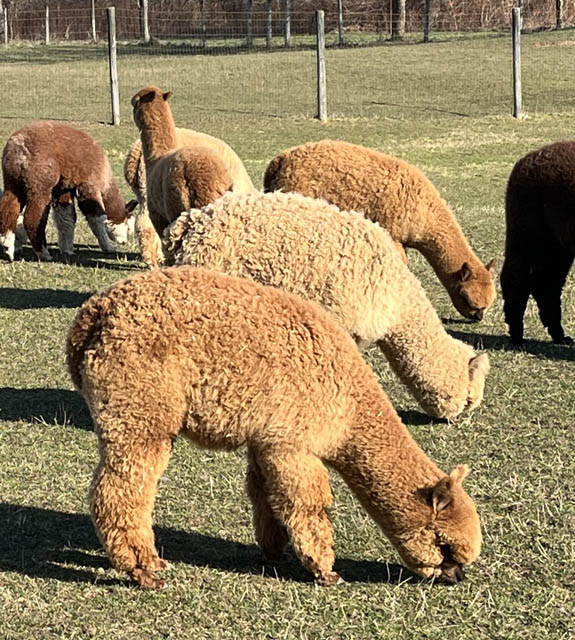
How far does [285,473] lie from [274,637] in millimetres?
619

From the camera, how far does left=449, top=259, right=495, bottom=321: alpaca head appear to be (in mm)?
8578

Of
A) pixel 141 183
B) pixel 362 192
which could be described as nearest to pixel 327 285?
pixel 362 192

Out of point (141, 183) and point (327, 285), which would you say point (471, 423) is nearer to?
point (327, 285)

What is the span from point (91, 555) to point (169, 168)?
4960 millimetres

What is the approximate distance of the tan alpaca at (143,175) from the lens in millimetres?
11219

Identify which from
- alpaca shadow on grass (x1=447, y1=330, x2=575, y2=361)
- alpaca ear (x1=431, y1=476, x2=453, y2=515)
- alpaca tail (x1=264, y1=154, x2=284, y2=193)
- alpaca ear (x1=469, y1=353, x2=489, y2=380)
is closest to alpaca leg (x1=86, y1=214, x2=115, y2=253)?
alpaca tail (x1=264, y1=154, x2=284, y2=193)

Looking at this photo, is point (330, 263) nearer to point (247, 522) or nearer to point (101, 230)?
point (247, 522)

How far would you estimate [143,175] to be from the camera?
12.1m

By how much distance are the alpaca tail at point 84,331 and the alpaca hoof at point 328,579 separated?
123 centimetres

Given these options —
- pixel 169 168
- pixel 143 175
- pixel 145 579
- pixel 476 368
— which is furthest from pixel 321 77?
pixel 145 579

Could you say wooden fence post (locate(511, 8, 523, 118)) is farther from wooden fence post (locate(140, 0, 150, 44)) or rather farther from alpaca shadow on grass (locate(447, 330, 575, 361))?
wooden fence post (locate(140, 0, 150, 44))

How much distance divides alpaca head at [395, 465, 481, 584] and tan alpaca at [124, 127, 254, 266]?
648 cm

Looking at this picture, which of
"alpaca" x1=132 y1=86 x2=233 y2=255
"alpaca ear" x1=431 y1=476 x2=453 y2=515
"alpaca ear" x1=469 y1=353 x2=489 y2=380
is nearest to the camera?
"alpaca ear" x1=431 y1=476 x2=453 y2=515

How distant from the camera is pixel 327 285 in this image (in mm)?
6117
